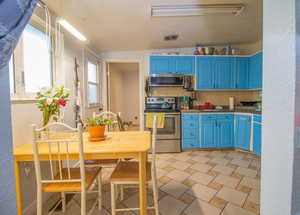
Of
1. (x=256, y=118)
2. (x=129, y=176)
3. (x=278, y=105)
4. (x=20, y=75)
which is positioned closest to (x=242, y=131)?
(x=256, y=118)

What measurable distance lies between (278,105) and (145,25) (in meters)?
2.28

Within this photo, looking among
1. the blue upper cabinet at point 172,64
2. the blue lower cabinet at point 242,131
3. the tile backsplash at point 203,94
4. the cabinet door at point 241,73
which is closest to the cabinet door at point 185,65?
the blue upper cabinet at point 172,64

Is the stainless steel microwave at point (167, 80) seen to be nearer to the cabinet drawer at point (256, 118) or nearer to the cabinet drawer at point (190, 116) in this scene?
the cabinet drawer at point (190, 116)

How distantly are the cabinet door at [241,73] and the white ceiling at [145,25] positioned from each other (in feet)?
1.45

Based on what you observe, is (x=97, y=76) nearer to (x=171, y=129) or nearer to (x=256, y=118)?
(x=171, y=129)

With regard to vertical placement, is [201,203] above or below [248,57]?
below

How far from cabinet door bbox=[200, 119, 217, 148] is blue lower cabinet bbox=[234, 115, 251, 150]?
475mm

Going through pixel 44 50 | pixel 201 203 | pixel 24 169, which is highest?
pixel 44 50

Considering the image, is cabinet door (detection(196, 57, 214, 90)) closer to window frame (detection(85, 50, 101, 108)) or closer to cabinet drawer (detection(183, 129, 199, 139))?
cabinet drawer (detection(183, 129, 199, 139))

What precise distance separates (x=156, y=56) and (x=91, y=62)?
151 centimetres

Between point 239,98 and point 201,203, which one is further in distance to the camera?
point 239,98

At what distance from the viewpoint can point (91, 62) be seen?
325cm

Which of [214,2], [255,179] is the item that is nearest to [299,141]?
[255,179]

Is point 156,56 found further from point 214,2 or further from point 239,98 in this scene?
point 239,98
